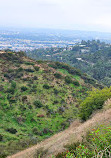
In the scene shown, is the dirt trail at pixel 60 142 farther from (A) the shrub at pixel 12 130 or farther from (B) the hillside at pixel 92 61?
(B) the hillside at pixel 92 61

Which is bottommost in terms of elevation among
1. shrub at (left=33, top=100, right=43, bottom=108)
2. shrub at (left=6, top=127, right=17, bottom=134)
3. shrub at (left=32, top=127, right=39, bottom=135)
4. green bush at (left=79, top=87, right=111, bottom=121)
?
shrub at (left=32, top=127, right=39, bottom=135)

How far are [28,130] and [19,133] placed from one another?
1.16m

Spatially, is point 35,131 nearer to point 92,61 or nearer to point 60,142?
point 60,142

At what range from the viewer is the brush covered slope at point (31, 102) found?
Answer: 1361 cm

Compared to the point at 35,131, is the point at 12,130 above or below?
above

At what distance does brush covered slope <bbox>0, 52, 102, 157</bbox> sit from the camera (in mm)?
13608

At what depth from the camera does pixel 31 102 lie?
1933 centimetres

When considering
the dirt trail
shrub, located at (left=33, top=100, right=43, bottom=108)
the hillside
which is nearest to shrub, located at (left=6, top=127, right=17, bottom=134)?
shrub, located at (left=33, top=100, right=43, bottom=108)

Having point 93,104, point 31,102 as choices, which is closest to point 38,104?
point 31,102

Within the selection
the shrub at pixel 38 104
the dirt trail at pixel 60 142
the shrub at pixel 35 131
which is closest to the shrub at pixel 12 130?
the shrub at pixel 35 131

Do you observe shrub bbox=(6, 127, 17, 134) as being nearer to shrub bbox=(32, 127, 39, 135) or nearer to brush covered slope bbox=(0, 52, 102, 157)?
brush covered slope bbox=(0, 52, 102, 157)

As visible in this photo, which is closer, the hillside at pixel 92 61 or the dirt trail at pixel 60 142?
the dirt trail at pixel 60 142

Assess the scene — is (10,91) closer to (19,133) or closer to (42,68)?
(19,133)

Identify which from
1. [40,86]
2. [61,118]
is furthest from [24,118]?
[40,86]
